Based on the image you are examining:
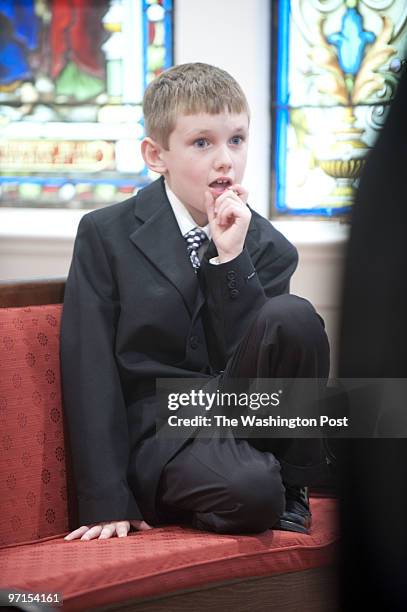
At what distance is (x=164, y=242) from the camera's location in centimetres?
206

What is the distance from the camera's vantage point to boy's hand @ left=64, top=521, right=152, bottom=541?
76.1 inches

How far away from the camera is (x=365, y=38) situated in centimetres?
368

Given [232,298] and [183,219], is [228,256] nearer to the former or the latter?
[232,298]

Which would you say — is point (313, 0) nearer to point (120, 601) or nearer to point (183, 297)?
point (183, 297)

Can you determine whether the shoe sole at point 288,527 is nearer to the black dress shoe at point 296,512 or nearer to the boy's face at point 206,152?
the black dress shoe at point 296,512

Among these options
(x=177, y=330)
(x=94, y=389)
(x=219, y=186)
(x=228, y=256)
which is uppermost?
(x=219, y=186)

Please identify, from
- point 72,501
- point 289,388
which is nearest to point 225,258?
point 289,388

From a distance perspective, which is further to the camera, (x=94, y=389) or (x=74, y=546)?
(x=94, y=389)

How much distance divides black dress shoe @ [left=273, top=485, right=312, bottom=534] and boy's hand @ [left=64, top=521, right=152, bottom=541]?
0.27 meters

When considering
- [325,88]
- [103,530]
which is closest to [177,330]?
[103,530]

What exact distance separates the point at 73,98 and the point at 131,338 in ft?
7.56

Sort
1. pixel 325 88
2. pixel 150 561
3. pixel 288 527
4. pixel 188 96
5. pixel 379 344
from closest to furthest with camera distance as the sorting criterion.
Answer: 1. pixel 379 344
2. pixel 150 561
3. pixel 288 527
4. pixel 188 96
5. pixel 325 88

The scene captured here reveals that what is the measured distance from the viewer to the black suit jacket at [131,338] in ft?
6.42

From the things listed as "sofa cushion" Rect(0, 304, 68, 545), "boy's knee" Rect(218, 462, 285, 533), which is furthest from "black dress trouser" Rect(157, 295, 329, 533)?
"sofa cushion" Rect(0, 304, 68, 545)
